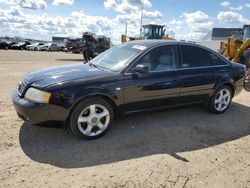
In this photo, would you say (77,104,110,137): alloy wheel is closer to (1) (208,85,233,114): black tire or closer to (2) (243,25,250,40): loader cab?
(1) (208,85,233,114): black tire

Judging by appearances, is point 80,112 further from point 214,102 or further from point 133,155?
point 214,102

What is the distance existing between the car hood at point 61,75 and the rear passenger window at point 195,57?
172 centimetres

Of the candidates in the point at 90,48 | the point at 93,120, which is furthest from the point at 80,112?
the point at 90,48

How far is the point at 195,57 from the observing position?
5.71 metres

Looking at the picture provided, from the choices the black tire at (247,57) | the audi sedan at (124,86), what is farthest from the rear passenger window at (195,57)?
the black tire at (247,57)

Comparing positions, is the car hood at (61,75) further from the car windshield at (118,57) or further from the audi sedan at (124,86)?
the car windshield at (118,57)

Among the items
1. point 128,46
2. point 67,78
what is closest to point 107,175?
point 67,78

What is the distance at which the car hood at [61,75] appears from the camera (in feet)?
14.2

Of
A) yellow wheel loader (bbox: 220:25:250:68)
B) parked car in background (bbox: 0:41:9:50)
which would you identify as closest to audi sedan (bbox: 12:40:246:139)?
yellow wheel loader (bbox: 220:25:250:68)

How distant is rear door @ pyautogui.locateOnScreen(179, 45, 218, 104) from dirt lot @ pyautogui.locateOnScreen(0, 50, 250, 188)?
0.55m

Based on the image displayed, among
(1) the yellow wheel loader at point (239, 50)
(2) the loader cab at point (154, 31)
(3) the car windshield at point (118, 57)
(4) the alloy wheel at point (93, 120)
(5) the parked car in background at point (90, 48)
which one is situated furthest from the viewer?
(2) the loader cab at point (154, 31)

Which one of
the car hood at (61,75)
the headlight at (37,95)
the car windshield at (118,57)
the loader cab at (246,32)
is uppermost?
the loader cab at (246,32)

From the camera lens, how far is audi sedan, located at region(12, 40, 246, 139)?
4.21m

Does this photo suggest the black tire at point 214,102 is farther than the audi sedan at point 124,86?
Yes
